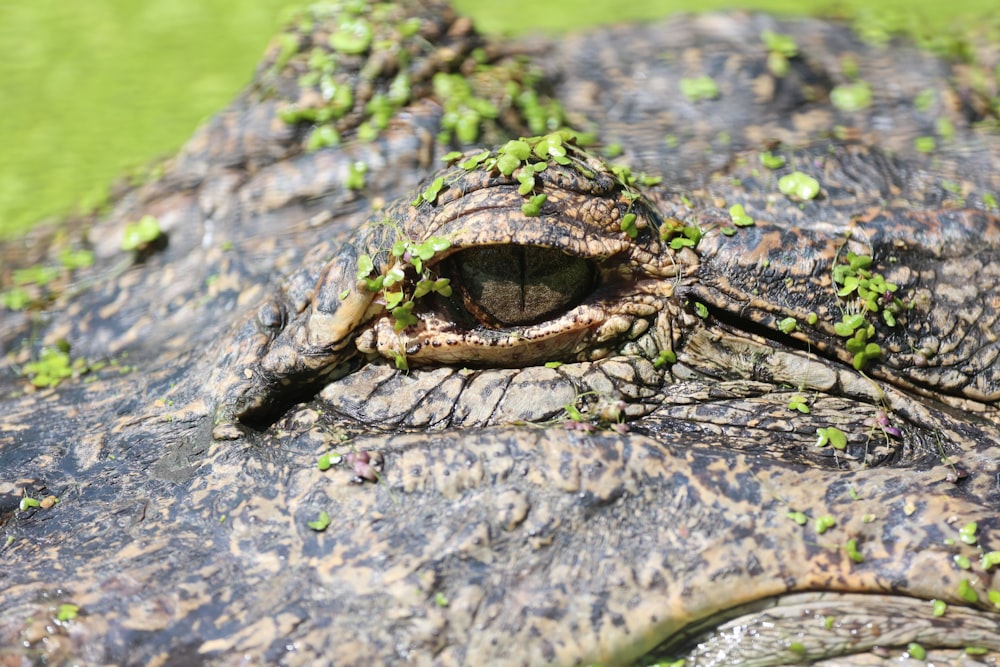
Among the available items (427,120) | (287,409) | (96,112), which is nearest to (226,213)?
(427,120)

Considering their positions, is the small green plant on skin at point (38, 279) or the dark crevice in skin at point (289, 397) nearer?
the dark crevice in skin at point (289, 397)

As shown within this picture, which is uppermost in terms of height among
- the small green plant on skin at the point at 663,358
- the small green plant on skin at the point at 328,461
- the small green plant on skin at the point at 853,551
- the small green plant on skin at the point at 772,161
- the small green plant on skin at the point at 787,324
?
the small green plant on skin at the point at 772,161

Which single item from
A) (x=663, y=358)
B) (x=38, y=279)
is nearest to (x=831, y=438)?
(x=663, y=358)

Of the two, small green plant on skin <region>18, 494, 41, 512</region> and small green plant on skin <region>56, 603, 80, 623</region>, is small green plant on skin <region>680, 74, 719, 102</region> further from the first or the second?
small green plant on skin <region>56, 603, 80, 623</region>

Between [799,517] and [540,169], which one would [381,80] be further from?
[799,517]

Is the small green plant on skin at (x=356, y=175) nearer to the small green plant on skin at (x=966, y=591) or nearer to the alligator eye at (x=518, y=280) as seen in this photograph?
the alligator eye at (x=518, y=280)

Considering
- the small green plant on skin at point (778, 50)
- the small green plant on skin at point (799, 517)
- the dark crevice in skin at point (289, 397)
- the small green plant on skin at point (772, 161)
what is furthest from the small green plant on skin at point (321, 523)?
the small green plant on skin at point (778, 50)
